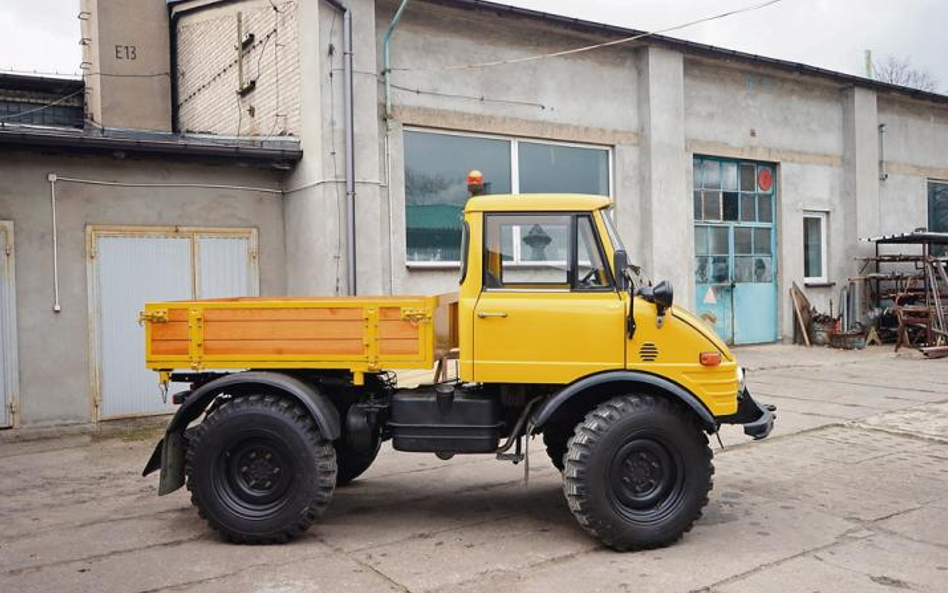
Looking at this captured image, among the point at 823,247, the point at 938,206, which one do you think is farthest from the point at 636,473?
the point at 938,206

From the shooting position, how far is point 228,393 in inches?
222

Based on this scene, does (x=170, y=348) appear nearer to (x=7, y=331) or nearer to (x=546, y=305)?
(x=546, y=305)

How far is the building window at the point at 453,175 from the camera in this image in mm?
11305

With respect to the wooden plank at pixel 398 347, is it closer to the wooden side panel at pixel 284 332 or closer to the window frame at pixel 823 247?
the wooden side panel at pixel 284 332

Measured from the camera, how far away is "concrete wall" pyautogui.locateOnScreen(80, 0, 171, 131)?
45.1 feet

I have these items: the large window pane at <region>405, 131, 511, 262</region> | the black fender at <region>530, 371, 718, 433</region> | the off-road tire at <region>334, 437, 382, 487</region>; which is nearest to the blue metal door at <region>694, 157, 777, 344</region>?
the large window pane at <region>405, 131, 511, 262</region>

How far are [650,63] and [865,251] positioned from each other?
692 centimetres

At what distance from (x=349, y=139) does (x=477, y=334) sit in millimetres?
5515

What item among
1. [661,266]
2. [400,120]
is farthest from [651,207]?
[400,120]

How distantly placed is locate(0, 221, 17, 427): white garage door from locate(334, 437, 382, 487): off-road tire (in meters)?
4.51

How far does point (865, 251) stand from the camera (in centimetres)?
1706

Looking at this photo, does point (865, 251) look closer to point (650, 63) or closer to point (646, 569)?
point (650, 63)

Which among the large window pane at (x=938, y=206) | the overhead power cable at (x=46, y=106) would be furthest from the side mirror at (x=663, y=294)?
the large window pane at (x=938, y=206)

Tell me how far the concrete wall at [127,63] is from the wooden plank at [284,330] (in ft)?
32.5
